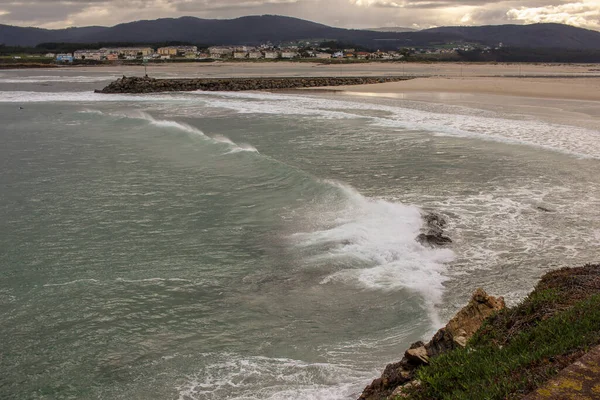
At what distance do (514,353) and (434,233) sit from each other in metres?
6.23

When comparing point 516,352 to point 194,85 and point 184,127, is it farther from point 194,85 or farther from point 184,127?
point 194,85

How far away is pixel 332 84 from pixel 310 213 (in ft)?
180

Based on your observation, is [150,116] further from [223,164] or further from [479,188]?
[479,188]

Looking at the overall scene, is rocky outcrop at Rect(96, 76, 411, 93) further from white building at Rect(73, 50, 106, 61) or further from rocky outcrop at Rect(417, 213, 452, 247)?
white building at Rect(73, 50, 106, 61)

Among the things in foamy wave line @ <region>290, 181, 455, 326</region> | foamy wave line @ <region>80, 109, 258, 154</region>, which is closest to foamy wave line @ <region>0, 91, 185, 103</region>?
foamy wave line @ <region>80, 109, 258, 154</region>

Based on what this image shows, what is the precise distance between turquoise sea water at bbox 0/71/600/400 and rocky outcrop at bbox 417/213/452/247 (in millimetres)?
223

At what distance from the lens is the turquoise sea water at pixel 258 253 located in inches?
269

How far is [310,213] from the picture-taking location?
12859 millimetres

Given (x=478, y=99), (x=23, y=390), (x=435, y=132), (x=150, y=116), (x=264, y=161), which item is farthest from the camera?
(x=478, y=99)

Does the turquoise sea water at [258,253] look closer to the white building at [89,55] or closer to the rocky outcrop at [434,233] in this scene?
the rocky outcrop at [434,233]

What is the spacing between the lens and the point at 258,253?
1044 centimetres

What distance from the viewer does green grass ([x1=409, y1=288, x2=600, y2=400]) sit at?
414 cm

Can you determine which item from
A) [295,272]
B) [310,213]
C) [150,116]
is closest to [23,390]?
[295,272]

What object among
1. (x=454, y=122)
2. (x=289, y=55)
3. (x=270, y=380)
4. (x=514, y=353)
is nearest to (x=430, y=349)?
(x=514, y=353)
